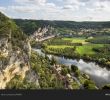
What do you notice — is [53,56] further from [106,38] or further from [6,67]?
[106,38]

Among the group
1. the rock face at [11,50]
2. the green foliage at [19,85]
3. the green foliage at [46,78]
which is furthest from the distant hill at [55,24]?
the green foliage at [46,78]

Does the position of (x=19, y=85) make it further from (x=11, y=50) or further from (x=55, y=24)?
(x=11, y=50)

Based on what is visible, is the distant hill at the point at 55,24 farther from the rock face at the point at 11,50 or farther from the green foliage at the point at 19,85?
the green foliage at the point at 19,85

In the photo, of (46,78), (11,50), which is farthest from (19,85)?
(46,78)

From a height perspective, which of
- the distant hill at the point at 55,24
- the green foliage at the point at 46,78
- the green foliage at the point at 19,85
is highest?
the distant hill at the point at 55,24

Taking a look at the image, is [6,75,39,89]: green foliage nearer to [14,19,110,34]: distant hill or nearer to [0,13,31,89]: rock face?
[0,13,31,89]: rock face

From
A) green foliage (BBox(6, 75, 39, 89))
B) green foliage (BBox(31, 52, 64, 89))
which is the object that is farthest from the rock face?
green foliage (BBox(6, 75, 39, 89))
